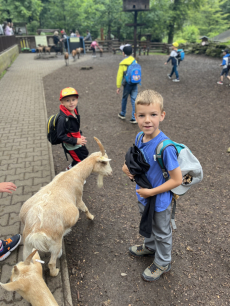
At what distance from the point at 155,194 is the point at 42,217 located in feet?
4.63

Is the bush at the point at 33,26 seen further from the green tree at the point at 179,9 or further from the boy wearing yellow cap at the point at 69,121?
the boy wearing yellow cap at the point at 69,121

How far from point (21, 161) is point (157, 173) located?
4.27 m

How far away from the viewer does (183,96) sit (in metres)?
10.9

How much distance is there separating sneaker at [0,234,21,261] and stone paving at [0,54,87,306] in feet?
0.30

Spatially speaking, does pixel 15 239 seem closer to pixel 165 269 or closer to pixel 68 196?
pixel 68 196

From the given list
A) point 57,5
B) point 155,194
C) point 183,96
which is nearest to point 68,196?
point 155,194

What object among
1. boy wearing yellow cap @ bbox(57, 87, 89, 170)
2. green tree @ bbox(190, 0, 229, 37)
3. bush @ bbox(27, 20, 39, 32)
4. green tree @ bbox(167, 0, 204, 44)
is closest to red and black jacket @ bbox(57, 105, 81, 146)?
boy wearing yellow cap @ bbox(57, 87, 89, 170)

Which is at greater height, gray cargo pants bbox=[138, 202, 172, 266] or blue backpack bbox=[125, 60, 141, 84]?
blue backpack bbox=[125, 60, 141, 84]

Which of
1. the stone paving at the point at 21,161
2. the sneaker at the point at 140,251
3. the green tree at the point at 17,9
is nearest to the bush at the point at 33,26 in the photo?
the green tree at the point at 17,9

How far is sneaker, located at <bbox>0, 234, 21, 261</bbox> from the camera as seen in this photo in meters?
3.04

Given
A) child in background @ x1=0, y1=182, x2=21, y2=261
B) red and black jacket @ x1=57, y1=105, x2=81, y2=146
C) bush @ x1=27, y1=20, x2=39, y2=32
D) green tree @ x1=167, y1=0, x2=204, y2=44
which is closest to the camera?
child in background @ x1=0, y1=182, x2=21, y2=261

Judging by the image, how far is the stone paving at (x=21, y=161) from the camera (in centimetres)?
281

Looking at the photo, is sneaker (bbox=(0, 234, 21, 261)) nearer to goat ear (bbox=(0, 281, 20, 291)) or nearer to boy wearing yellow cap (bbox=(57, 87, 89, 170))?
goat ear (bbox=(0, 281, 20, 291))

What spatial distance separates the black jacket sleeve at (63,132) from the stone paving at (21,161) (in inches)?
53.3
